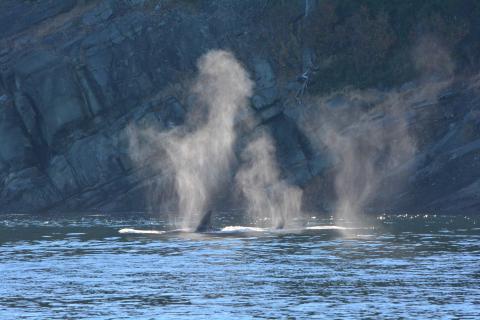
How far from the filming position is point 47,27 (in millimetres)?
112000

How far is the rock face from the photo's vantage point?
95500 millimetres

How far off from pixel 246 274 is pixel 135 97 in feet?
183

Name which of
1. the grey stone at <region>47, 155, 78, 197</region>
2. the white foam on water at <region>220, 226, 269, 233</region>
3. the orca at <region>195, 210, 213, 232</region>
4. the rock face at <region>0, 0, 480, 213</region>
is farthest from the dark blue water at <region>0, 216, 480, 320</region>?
the grey stone at <region>47, 155, 78, 197</region>

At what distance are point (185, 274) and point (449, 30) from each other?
57.0 metres

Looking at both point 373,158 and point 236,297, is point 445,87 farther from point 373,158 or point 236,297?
point 236,297

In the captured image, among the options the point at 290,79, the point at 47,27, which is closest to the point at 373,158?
the point at 290,79

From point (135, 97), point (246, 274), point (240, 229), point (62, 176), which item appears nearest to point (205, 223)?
point (240, 229)

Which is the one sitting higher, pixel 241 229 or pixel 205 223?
pixel 205 223

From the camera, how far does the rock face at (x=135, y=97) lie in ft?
313

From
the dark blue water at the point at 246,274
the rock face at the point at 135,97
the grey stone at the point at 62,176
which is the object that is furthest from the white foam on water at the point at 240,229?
the grey stone at the point at 62,176

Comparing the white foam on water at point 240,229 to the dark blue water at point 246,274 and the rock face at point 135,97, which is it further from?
the rock face at point 135,97

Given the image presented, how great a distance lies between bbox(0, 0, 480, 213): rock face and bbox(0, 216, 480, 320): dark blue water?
2090 centimetres

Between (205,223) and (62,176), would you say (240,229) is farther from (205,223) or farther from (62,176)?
(62,176)

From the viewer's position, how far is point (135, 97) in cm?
10388
